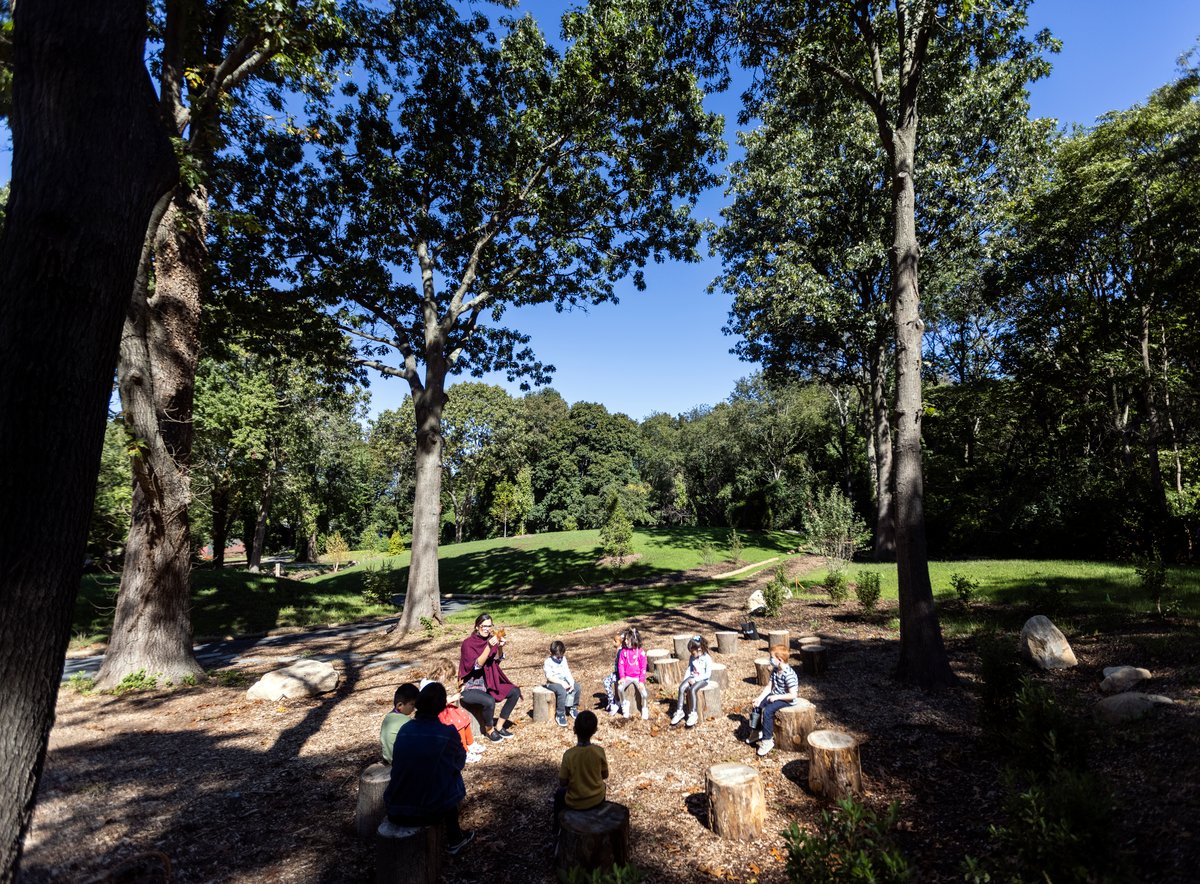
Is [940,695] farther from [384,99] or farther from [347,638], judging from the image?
[384,99]

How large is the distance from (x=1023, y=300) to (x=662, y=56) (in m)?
21.6

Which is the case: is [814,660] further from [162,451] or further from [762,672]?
[162,451]

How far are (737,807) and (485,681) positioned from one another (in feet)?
13.8

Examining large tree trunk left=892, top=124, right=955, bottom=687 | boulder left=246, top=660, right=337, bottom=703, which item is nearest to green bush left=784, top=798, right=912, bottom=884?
large tree trunk left=892, top=124, right=955, bottom=687

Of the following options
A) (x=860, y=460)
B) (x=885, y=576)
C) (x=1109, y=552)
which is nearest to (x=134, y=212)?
(x=885, y=576)

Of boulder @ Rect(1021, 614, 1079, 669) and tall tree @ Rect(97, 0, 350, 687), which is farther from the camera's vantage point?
tall tree @ Rect(97, 0, 350, 687)

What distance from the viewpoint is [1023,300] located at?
24.9 metres

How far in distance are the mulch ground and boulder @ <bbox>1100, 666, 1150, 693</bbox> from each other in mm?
189

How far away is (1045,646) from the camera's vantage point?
8406 millimetres

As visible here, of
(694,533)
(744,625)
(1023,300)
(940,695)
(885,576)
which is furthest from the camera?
(694,533)

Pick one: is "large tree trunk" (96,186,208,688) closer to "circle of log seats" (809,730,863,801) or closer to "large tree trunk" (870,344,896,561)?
"circle of log seats" (809,730,863,801)

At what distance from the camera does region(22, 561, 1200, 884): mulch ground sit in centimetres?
458

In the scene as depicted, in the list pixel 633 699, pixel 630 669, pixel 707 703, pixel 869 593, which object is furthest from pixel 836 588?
pixel 630 669

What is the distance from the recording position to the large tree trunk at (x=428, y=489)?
50.1ft
